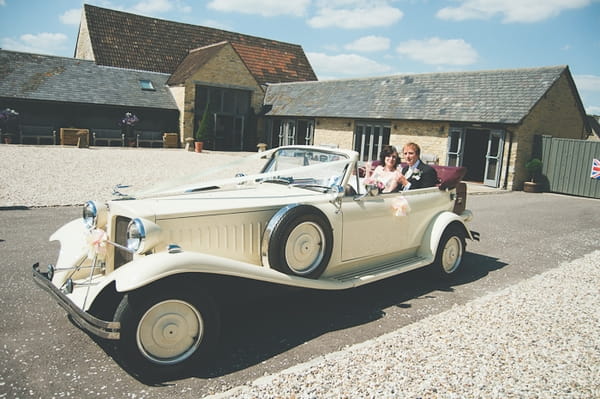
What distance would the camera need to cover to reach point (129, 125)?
77.9 feet

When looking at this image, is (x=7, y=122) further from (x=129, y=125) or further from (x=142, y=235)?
(x=142, y=235)

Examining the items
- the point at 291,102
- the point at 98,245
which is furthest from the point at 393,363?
the point at 291,102

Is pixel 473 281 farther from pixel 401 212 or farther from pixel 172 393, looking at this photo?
pixel 172 393

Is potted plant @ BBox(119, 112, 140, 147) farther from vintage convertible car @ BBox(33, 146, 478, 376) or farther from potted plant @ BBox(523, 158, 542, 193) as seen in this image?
vintage convertible car @ BBox(33, 146, 478, 376)

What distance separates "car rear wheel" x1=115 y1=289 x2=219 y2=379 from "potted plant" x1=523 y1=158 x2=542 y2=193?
16.3 m

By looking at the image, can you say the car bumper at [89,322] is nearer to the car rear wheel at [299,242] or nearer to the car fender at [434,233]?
the car rear wheel at [299,242]

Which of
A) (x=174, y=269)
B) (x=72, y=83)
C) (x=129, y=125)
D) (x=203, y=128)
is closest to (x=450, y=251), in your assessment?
(x=174, y=269)

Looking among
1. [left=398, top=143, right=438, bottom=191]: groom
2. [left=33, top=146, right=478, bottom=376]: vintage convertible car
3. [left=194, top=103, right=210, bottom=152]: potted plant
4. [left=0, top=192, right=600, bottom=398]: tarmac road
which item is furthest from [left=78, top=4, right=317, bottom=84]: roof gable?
[left=33, top=146, right=478, bottom=376]: vintage convertible car

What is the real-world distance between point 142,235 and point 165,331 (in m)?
0.75

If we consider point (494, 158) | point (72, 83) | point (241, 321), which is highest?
point (72, 83)

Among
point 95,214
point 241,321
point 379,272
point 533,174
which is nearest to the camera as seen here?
point 95,214

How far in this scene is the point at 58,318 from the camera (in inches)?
162

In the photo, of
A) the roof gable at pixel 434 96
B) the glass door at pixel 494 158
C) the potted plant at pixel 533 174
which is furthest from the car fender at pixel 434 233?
the potted plant at pixel 533 174

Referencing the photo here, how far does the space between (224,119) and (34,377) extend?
2396 cm
